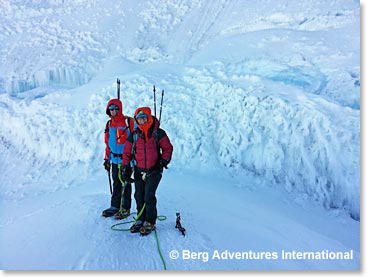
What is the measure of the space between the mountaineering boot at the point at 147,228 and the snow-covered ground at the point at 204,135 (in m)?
0.10

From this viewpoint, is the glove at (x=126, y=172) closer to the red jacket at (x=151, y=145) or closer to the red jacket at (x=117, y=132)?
the red jacket at (x=151, y=145)

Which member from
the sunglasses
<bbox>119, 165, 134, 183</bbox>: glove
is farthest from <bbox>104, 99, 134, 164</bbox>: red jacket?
<bbox>119, 165, 134, 183</bbox>: glove

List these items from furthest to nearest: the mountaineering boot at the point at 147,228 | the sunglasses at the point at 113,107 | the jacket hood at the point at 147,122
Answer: the sunglasses at the point at 113,107 < the mountaineering boot at the point at 147,228 < the jacket hood at the point at 147,122

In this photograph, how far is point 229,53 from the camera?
8.58m

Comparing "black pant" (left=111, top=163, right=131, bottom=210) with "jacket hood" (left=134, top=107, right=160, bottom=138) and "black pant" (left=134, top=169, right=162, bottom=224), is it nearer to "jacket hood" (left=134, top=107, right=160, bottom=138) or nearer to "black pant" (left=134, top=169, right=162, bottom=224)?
"black pant" (left=134, top=169, right=162, bottom=224)

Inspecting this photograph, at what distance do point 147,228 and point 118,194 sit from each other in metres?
0.79

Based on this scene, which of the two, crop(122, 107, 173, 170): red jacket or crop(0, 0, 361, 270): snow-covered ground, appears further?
crop(0, 0, 361, 270): snow-covered ground

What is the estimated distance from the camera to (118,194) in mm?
4133

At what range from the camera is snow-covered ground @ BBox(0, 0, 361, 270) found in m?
3.58

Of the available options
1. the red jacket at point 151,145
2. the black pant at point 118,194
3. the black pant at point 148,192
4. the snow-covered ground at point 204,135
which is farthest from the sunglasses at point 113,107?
the snow-covered ground at point 204,135

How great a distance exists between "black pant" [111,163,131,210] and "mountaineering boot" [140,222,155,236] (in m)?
0.59


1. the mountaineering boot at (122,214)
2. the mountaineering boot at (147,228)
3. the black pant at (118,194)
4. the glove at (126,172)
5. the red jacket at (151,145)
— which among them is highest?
the red jacket at (151,145)

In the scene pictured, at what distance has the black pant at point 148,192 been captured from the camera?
11.5ft

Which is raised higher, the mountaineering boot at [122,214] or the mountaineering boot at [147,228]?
the mountaineering boot at [122,214]
